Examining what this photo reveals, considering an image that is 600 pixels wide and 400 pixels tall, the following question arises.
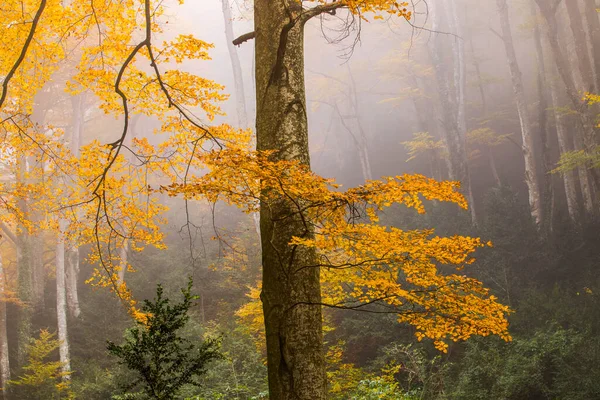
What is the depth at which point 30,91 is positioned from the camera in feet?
23.3

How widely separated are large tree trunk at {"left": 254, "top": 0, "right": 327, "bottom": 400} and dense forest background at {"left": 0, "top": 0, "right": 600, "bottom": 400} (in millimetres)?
605

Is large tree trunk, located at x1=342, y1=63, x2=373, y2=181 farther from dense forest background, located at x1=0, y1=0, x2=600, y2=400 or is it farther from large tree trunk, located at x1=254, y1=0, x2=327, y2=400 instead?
large tree trunk, located at x1=254, y1=0, x2=327, y2=400

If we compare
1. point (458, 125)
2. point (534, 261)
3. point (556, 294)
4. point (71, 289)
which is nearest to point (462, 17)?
point (458, 125)

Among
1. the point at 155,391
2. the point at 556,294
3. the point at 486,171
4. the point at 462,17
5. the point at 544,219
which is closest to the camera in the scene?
the point at 155,391

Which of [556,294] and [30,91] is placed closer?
[30,91]

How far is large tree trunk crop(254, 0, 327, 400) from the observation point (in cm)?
329

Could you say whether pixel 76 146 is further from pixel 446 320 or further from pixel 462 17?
pixel 462 17

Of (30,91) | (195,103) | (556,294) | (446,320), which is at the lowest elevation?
(556,294)

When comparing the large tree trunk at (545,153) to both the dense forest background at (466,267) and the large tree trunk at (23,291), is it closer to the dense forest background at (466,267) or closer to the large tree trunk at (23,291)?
the dense forest background at (466,267)

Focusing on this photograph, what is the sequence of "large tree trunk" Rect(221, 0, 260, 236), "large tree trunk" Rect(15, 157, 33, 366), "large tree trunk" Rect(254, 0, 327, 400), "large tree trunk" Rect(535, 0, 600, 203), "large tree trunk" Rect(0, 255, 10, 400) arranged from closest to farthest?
"large tree trunk" Rect(254, 0, 327, 400)
"large tree trunk" Rect(535, 0, 600, 203)
"large tree trunk" Rect(0, 255, 10, 400)
"large tree trunk" Rect(15, 157, 33, 366)
"large tree trunk" Rect(221, 0, 260, 236)

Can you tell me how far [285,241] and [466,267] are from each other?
39.1 feet

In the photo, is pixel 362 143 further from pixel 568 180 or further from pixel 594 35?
pixel 594 35

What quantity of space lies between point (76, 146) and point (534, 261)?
16439mm

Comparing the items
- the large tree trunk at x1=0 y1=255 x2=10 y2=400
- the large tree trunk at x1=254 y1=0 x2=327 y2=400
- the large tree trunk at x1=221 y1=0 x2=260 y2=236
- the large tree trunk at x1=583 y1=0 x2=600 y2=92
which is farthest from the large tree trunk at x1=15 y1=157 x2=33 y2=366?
the large tree trunk at x1=583 y1=0 x2=600 y2=92
